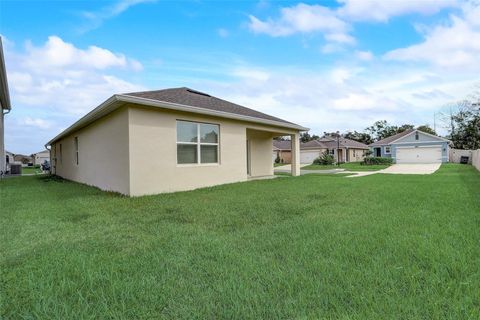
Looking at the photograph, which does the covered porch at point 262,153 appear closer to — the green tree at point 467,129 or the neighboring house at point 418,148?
the neighboring house at point 418,148

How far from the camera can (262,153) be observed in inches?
617

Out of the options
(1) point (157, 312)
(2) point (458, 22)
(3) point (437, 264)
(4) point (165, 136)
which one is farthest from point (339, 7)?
(1) point (157, 312)

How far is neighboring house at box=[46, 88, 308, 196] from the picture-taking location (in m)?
8.18

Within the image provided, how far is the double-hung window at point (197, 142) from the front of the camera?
9.41 metres

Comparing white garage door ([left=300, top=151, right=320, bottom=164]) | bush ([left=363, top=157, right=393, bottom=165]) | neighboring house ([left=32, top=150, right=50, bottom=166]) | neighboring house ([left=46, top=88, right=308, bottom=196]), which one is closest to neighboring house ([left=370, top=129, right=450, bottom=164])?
bush ([left=363, top=157, right=393, bottom=165])

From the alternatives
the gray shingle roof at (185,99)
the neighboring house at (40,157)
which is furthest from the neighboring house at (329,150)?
the neighboring house at (40,157)

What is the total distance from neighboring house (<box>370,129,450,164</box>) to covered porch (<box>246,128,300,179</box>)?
24311 mm

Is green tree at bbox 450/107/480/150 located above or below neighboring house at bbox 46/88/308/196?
above

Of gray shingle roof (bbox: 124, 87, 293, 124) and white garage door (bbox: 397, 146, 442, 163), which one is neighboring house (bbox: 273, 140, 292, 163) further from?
gray shingle roof (bbox: 124, 87, 293, 124)

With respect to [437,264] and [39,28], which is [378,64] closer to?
[437,264]

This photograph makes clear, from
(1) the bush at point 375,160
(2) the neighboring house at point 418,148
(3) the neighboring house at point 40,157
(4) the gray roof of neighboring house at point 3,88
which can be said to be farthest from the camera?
(3) the neighboring house at point 40,157

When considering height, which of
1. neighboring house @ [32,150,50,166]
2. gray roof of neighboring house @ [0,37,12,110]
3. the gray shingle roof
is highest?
gray roof of neighboring house @ [0,37,12,110]

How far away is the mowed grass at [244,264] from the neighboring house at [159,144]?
2.85 meters

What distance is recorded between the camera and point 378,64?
14469mm
